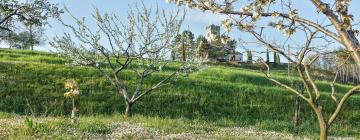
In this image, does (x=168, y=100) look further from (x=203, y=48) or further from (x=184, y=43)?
(x=203, y=48)

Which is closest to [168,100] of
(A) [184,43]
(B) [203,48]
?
(A) [184,43]

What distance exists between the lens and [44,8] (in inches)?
1670

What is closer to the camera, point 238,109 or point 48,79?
point 238,109

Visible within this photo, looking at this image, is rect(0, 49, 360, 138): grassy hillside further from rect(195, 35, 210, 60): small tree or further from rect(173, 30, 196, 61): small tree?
rect(195, 35, 210, 60): small tree

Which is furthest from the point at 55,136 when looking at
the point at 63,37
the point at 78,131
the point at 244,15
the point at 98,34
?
the point at 63,37

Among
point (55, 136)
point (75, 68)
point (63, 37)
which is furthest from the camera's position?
point (75, 68)

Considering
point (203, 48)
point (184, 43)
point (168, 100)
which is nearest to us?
point (203, 48)

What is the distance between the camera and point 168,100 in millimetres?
37375

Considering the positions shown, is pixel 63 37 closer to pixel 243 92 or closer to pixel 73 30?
pixel 73 30

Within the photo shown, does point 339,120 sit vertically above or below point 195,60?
below

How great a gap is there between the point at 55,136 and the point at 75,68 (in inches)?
1301

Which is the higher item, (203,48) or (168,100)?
(203,48)

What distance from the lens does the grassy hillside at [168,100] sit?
33.6 meters

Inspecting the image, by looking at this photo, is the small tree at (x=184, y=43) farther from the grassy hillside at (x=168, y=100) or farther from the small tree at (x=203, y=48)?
the grassy hillside at (x=168, y=100)
